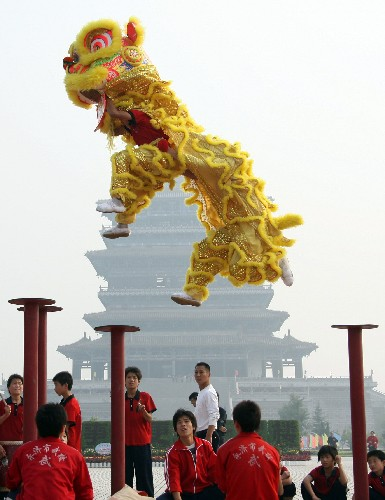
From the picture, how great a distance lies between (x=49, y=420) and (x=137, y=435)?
101 inches

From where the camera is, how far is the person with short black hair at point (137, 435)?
6496 millimetres

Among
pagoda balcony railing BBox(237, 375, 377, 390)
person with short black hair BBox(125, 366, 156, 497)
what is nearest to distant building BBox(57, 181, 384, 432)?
pagoda balcony railing BBox(237, 375, 377, 390)

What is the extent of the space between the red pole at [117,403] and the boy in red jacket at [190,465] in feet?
1.00

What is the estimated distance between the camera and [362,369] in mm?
5355

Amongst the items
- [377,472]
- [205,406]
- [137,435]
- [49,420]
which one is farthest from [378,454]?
[49,420]

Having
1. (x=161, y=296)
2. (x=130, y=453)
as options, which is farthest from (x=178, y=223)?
(x=130, y=453)

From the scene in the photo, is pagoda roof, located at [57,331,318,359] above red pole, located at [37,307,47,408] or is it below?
above

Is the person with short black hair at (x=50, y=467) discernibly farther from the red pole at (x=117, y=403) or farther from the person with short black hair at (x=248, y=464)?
the red pole at (x=117, y=403)

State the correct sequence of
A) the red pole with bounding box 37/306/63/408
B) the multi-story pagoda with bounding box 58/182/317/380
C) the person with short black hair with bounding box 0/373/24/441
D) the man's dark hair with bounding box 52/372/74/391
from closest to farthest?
1. the red pole with bounding box 37/306/63/408
2. the man's dark hair with bounding box 52/372/74/391
3. the person with short black hair with bounding box 0/373/24/441
4. the multi-story pagoda with bounding box 58/182/317/380

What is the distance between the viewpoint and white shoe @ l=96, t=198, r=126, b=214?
5.40 meters

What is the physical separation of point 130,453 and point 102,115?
2394 millimetres

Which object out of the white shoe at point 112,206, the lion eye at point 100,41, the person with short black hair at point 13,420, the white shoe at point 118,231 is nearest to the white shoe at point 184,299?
the white shoe at point 118,231

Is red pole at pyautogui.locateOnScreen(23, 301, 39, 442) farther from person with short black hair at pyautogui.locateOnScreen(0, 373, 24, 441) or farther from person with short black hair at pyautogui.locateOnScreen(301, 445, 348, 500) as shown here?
person with short black hair at pyautogui.locateOnScreen(301, 445, 348, 500)

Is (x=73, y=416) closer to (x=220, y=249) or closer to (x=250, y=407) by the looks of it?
(x=220, y=249)
